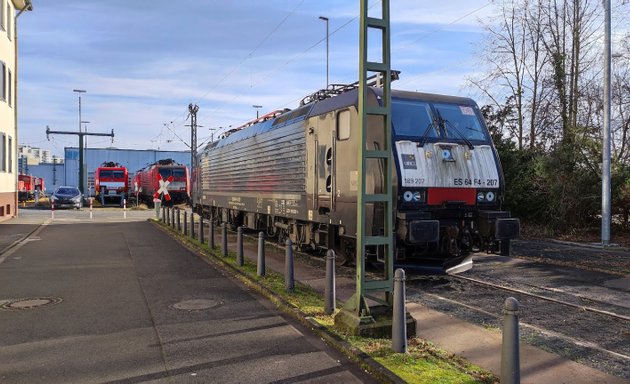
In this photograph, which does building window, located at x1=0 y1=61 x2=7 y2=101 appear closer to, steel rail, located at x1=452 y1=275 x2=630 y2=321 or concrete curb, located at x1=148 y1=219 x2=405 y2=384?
concrete curb, located at x1=148 y1=219 x2=405 y2=384

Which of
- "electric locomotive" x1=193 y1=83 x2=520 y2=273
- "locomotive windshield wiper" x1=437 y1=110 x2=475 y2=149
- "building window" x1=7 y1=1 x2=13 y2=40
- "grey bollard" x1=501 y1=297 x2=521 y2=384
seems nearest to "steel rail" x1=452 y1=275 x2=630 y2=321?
"electric locomotive" x1=193 y1=83 x2=520 y2=273

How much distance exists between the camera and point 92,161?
87.2 m

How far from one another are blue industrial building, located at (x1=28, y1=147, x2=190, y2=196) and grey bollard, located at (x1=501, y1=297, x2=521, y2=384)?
86.0 m

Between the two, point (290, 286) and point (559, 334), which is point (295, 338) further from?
point (559, 334)

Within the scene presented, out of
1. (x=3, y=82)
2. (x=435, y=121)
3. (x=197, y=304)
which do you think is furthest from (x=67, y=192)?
(x=435, y=121)

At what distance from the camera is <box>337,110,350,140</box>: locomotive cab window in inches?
370

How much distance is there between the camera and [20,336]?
237 inches

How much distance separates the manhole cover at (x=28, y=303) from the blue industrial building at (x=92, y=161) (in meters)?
81.0

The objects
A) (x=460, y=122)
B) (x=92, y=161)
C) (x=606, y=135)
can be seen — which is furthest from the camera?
(x=92, y=161)

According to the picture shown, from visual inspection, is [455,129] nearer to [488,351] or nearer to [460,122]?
[460,122]

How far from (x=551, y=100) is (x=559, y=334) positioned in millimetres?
16075

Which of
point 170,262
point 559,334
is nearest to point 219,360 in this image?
point 559,334

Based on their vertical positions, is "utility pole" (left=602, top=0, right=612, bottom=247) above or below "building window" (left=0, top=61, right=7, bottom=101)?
below

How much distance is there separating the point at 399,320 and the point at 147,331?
3.00 metres
